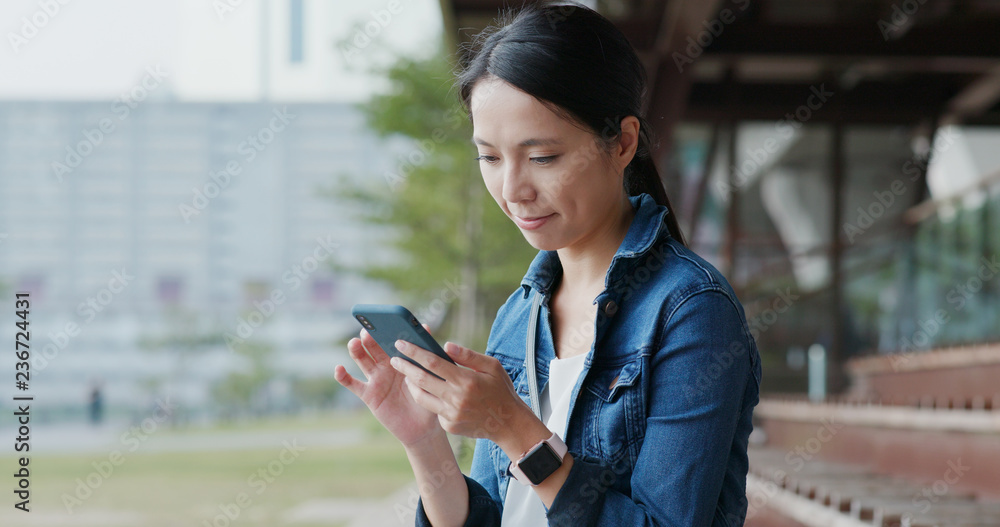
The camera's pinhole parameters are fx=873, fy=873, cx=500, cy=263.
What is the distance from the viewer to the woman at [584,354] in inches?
32.5

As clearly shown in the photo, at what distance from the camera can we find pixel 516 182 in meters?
0.90

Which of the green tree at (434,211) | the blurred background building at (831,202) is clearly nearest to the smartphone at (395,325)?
the blurred background building at (831,202)

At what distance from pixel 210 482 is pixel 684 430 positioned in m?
13.5

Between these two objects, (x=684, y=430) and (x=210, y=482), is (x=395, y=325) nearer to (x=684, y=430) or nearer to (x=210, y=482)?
(x=684, y=430)

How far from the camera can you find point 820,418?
4336 millimetres

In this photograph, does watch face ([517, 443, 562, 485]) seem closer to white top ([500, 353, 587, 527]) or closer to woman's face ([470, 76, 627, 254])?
white top ([500, 353, 587, 527])

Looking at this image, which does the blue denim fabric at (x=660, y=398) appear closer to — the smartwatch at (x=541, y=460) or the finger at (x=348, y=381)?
the smartwatch at (x=541, y=460)

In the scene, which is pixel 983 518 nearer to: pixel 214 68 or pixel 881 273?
pixel 881 273

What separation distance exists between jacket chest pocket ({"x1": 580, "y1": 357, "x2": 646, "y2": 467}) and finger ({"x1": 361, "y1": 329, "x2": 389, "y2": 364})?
0.76ft

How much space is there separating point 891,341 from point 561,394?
6.60m

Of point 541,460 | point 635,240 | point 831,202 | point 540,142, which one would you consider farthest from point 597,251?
point 831,202

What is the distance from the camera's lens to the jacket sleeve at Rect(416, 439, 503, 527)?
101cm

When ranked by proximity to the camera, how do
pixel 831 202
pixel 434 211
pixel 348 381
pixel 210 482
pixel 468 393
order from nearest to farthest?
pixel 468 393
pixel 348 381
pixel 831 202
pixel 434 211
pixel 210 482

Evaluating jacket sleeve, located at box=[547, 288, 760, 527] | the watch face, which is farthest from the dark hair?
the watch face
